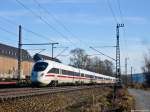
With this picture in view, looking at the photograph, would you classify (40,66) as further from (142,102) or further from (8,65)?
(8,65)

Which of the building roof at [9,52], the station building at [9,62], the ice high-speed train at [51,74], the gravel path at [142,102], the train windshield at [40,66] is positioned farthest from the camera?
the building roof at [9,52]

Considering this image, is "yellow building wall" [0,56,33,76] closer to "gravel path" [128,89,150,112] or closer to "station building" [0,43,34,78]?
"station building" [0,43,34,78]

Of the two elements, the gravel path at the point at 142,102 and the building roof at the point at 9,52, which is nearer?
the gravel path at the point at 142,102

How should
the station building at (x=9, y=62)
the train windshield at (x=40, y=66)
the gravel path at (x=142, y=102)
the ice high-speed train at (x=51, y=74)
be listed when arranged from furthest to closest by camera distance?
the station building at (x=9, y=62), the train windshield at (x=40, y=66), the ice high-speed train at (x=51, y=74), the gravel path at (x=142, y=102)

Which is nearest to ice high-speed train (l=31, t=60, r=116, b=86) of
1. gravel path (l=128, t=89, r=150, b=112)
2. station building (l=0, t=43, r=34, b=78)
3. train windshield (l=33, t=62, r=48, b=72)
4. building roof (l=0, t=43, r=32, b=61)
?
train windshield (l=33, t=62, r=48, b=72)

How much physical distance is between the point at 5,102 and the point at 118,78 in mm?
49835

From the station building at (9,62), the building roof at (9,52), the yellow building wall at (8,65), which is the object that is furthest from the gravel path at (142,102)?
the building roof at (9,52)

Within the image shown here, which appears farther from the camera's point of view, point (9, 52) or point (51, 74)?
point (9, 52)

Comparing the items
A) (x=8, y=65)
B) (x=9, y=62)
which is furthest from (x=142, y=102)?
(x=9, y=62)

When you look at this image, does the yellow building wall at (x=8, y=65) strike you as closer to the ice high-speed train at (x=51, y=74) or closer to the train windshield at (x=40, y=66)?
the ice high-speed train at (x=51, y=74)

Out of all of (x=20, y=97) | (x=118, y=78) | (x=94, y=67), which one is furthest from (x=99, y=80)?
(x=20, y=97)

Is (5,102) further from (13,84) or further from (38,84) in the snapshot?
(13,84)

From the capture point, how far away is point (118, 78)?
68.5 metres

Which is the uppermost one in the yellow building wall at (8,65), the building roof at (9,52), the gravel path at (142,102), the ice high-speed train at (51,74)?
the building roof at (9,52)
